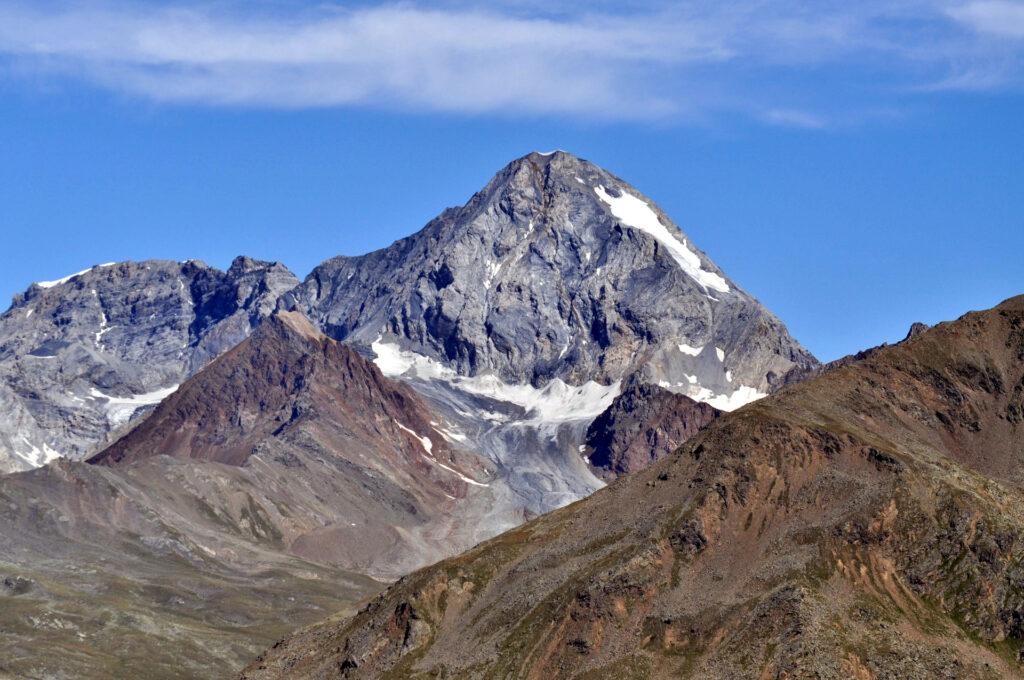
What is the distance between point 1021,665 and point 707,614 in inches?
1182

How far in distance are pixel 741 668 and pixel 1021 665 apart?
85.3 ft

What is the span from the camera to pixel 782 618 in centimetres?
19125

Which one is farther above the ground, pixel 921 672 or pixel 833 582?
pixel 833 582

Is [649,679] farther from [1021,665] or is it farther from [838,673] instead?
[1021,665]

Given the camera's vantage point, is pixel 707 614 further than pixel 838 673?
Yes

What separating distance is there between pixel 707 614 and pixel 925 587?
21.4 metres

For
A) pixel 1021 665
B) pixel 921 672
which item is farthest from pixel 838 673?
pixel 1021 665

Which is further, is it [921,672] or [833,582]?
[833,582]

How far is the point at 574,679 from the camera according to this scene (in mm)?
198125

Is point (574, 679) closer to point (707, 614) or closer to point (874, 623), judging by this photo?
point (707, 614)

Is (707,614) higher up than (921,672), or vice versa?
(707,614)

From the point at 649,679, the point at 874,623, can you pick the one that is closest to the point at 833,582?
the point at 874,623

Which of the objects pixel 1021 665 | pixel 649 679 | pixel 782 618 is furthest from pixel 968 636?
pixel 649 679

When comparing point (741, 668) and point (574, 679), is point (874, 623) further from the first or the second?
point (574, 679)
